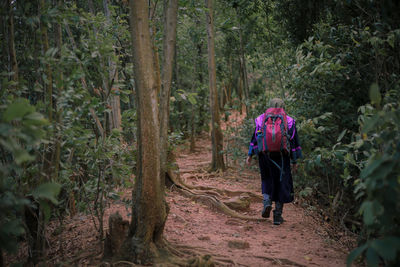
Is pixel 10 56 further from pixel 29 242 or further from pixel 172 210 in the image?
pixel 172 210

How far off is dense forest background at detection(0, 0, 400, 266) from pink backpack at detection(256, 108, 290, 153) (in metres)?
0.29

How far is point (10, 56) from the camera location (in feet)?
13.7

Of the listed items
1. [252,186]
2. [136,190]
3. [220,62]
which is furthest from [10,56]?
[220,62]

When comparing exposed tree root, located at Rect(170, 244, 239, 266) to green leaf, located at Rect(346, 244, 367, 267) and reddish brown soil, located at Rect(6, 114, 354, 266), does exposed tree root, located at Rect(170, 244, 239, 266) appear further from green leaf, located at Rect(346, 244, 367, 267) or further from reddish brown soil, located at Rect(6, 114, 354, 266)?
green leaf, located at Rect(346, 244, 367, 267)

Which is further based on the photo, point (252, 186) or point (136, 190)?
point (252, 186)

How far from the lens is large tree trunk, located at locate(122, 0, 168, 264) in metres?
3.87

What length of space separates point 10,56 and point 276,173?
4.39 metres

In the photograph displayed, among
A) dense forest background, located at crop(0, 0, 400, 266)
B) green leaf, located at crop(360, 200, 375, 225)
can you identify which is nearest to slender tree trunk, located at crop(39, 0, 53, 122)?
dense forest background, located at crop(0, 0, 400, 266)

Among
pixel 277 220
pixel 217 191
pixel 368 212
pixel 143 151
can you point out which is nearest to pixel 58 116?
pixel 143 151

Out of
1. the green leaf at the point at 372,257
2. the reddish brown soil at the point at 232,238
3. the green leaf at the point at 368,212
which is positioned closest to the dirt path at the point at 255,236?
the reddish brown soil at the point at 232,238

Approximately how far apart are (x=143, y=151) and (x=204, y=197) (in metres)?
3.81

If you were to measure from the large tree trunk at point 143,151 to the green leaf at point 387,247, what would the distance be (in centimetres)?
245

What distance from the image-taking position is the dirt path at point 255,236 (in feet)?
14.4

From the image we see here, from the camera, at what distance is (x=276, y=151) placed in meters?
5.64
